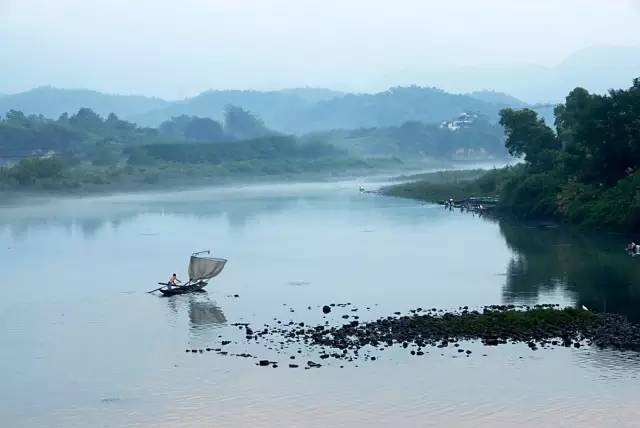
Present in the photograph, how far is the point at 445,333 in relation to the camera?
23.2 metres

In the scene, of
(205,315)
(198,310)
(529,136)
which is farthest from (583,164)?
(205,315)

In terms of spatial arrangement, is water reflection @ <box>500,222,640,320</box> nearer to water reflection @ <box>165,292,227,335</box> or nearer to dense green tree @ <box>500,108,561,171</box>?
water reflection @ <box>165,292,227,335</box>

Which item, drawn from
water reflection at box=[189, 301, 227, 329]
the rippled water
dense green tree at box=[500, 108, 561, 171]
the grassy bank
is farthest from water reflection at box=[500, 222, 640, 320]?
the grassy bank

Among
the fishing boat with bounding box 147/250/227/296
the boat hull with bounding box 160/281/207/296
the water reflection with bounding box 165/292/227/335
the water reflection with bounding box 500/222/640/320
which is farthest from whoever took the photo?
the fishing boat with bounding box 147/250/227/296

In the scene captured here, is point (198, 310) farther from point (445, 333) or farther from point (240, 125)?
point (240, 125)

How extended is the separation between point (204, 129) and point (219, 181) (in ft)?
161

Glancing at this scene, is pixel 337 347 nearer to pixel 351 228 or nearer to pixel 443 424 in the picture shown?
pixel 443 424

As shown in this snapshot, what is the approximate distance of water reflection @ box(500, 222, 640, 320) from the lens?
1088 inches

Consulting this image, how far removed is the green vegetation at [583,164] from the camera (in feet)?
140

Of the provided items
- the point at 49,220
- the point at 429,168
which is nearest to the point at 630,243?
the point at 49,220

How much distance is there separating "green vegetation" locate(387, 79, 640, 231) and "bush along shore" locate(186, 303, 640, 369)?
17263 mm

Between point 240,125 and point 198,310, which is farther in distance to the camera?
point 240,125

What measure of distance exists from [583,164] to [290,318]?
2482 centimetres

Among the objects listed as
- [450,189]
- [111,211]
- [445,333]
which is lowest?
[445,333]
